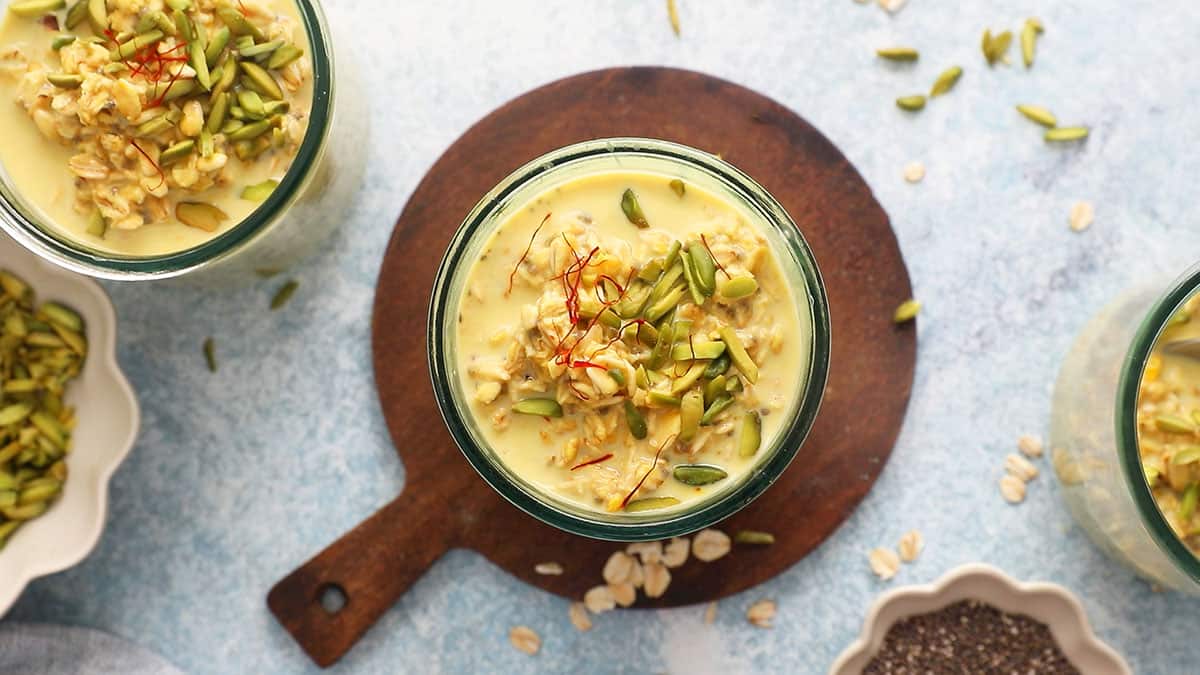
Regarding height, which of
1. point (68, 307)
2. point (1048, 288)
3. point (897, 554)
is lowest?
point (897, 554)

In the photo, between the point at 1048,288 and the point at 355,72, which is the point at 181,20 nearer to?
the point at 355,72

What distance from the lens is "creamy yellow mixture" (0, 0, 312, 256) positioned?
166 centimetres

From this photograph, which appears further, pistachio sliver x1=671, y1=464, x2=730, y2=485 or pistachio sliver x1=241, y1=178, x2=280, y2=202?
pistachio sliver x1=241, y1=178, x2=280, y2=202

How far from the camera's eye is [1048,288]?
6.66 feet

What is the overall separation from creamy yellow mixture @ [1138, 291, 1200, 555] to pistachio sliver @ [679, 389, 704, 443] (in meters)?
0.75

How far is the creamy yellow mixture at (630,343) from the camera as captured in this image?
5.15 feet

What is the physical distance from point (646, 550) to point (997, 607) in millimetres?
673

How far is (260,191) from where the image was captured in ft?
5.64

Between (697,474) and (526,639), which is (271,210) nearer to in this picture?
(697,474)

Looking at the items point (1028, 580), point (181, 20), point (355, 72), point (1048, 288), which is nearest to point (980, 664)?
point (1028, 580)

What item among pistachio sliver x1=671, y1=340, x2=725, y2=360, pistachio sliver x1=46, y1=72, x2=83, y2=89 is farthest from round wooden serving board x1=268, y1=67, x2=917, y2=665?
pistachio sliver x1=46, y1=72, x2=83, y2=89

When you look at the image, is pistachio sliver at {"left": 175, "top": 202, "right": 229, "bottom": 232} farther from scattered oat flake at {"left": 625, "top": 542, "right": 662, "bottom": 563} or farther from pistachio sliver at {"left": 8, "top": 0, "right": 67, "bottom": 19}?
scattered oat flake at {"left": 625, "top": 542, "right": 662, "bottom": 563}

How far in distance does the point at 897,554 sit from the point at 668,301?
0.80 metres

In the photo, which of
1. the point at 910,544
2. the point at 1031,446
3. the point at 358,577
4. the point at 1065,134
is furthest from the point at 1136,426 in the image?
the point at 358,577
